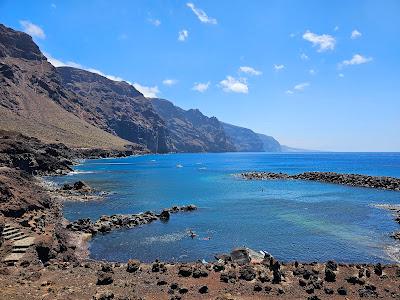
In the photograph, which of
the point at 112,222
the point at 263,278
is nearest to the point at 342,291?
the point at 263,278

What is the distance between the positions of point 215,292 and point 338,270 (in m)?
12.2

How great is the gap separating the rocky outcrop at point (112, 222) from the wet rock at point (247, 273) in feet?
79.6

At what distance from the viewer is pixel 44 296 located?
24.1m

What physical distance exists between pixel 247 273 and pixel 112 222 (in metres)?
27.7

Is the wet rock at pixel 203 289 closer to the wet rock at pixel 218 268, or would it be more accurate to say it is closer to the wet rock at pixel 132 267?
the wet rock at pixel 218 268

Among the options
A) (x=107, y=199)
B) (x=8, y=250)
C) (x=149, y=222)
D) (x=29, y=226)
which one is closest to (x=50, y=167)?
(x=107, y=199)

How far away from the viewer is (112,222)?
174 ft

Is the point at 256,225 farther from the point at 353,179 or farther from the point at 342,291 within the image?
the point at 353,179

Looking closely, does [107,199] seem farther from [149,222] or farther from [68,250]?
[68,250]

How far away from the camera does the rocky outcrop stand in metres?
49.3

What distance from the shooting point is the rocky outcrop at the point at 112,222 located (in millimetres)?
49263

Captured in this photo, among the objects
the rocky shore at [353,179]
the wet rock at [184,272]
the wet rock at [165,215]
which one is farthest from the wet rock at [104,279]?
the rocky shore at [353,179]

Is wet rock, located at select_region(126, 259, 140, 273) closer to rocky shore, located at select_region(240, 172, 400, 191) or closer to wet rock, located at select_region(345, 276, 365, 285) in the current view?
wet rock, located at select_region(345, 276, 365, 285)

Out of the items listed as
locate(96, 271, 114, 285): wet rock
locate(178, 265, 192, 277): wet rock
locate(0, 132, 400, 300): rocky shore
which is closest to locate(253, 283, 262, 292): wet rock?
locate(0, 132, 400, 300): rocky shore
